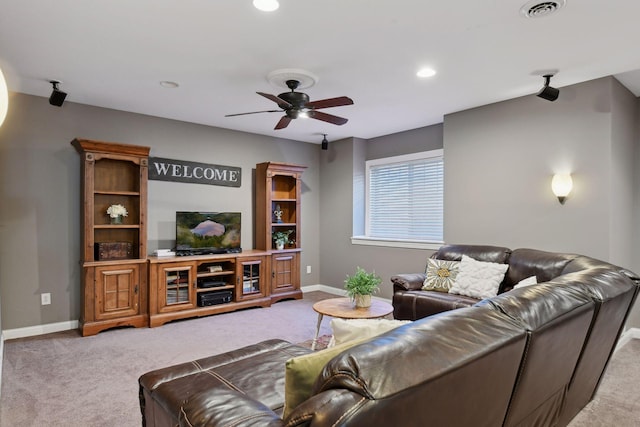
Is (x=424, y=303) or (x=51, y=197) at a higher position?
(x=51, y=197)

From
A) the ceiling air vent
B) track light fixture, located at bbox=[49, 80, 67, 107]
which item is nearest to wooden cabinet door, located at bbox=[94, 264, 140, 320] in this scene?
track light fixture, located at bbox=[49, 80, 67, 107]

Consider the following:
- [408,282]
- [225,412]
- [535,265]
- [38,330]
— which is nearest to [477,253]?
[535,265]

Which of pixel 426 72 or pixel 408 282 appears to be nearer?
pixel 426 72

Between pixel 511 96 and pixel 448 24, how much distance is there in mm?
1932

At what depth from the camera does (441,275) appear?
13.0ft

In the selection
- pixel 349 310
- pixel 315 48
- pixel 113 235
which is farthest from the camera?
pixel 113 235

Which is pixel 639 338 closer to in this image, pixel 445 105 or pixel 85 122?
pixel 445 105

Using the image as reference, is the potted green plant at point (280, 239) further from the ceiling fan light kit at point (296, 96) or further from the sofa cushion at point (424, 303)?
the ceiling fan light kit at point (296, 96)

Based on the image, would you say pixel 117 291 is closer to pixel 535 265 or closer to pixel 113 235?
pixel 113 235

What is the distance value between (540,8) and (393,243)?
356 cm

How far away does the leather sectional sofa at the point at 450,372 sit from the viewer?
868 mm

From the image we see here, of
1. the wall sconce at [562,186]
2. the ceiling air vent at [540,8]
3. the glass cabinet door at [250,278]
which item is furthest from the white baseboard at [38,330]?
the wall sconce at [562,186]

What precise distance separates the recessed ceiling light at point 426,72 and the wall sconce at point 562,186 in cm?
163

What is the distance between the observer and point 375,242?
18.7 feet
